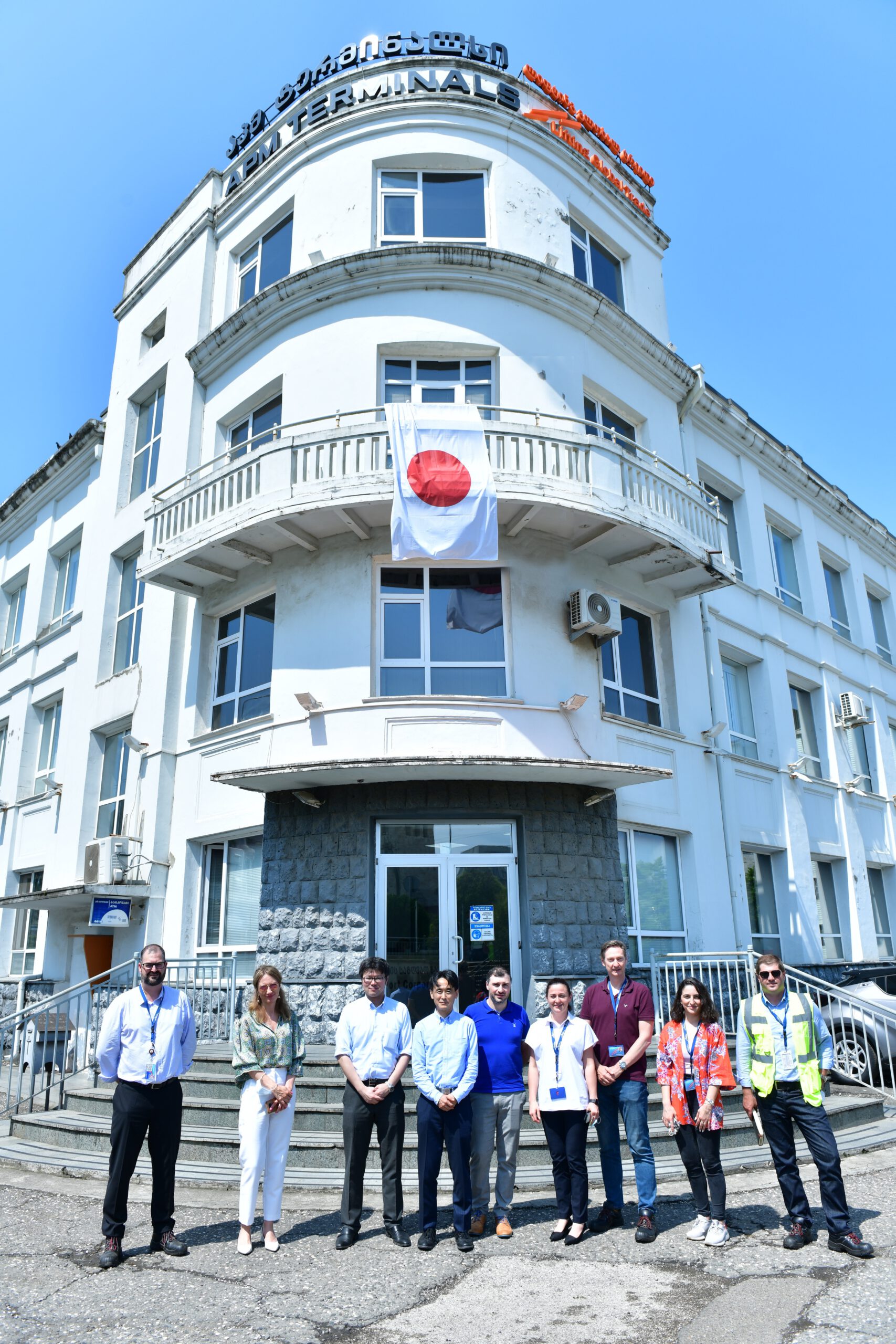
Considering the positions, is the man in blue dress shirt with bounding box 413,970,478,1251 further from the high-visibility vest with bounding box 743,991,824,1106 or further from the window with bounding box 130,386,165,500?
the window with bounding box 130,386,165,500

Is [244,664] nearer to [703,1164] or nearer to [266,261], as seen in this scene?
[266,261]

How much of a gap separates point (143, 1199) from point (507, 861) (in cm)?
579

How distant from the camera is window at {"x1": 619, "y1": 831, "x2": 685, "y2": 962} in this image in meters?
13.6

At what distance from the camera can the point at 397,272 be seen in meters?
14.1

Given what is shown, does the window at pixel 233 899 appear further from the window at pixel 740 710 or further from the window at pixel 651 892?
the window at pixel 740 710

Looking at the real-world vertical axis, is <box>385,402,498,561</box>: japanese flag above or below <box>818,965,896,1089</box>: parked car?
above

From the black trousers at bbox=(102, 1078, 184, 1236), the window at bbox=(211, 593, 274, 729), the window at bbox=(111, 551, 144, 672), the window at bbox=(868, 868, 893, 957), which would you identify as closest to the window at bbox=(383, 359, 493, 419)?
the window at bbox=(211, 593, 274, 729)

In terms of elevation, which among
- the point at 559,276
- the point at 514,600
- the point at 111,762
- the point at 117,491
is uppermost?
the point at 559,276

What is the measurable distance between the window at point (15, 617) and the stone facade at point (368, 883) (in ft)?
44.8

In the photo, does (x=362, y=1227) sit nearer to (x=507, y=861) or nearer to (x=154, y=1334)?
(x=154, y=1334)

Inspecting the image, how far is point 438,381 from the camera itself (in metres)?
14.1

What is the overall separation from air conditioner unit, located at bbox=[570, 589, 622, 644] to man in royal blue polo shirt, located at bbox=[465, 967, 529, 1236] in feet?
22.3

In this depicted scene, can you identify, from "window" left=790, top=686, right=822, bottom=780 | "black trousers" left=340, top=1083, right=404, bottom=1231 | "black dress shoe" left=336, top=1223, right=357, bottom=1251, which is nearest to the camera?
"black dress shoe" left=336, top=1223, right=357, bottom=1251

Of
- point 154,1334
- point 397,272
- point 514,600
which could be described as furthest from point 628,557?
point 154,1334
